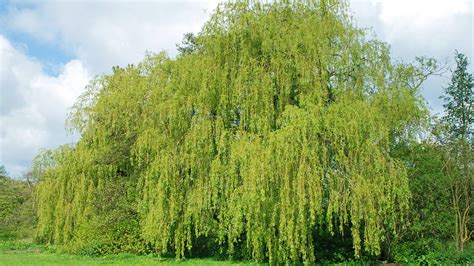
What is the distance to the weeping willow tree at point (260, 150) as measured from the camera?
34.8 feet

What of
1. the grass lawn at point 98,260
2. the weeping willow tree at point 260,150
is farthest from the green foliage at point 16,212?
the weeping willow tree at point 260,150

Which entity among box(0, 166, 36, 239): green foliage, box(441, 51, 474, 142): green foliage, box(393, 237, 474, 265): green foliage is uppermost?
box(441, 51, 474, 142): green foliage

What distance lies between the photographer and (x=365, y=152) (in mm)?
Result: 10938

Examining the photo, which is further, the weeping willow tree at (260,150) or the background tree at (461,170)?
the background tree at (461,170)

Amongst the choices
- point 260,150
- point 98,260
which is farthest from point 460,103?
point 98,260

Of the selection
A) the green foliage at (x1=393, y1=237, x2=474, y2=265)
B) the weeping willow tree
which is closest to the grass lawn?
the weeping willow tree

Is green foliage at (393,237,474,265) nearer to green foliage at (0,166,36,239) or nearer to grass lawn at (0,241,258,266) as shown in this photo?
grass lawn at (0,241,258,266)

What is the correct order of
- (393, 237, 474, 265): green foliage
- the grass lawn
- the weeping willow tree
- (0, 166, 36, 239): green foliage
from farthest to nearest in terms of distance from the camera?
(0, 166, 36, 239): green foliage
the grass lawn
(393, 237, 474, 265): green foliage
the weeping willow tree

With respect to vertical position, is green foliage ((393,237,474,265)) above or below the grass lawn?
above

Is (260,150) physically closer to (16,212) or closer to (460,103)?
(460,103)

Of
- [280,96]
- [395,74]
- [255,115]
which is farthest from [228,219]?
[395,74]

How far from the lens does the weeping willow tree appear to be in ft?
34.8

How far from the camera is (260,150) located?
1095cm

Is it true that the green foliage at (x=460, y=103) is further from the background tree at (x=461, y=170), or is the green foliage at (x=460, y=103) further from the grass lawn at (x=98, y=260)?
the grass lawn at (x=98, y=260)
